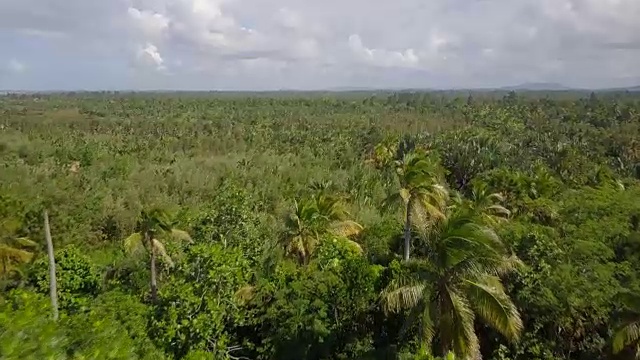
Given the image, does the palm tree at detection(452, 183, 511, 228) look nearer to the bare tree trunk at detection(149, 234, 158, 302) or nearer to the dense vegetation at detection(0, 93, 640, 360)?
the dense vegetation at detection(0, 93, 640, 360)

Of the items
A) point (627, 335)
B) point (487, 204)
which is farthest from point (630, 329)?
point (487, 204)

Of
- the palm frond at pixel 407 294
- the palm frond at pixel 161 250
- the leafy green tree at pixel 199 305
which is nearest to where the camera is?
the palm frond at pixel 407 294

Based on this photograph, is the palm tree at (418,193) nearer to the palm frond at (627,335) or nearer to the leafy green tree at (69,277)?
the palm frond at (627,335)

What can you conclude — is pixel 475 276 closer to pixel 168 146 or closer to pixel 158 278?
pixel 158 278

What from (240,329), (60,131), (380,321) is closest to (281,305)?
(240,329)

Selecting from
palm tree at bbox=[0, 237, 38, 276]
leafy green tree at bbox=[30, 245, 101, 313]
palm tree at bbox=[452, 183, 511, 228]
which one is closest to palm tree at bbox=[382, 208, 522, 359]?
leafy green tree at bbox=[30, 245, 101, 313]

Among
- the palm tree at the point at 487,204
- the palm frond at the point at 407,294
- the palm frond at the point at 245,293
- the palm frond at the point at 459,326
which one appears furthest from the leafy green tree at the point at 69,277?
the palm tree at the point at 487,204

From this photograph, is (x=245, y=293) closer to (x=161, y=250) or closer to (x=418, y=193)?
(x=161, y=250)

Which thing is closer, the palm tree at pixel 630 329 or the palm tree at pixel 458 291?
the palm tree at pixel 458 291
